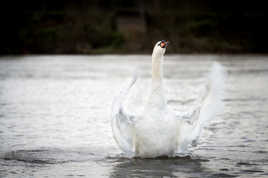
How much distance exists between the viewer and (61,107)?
14.4 m

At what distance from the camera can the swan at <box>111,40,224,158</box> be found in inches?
320

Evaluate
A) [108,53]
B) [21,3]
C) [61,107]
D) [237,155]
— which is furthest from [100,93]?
[21,3]

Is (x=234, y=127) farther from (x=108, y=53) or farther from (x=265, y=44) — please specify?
(x=265, y=44)

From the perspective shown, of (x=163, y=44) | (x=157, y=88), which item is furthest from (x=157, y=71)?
(x=163, y=44)

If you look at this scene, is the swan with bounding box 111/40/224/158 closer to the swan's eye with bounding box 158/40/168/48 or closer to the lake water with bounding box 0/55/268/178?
the swan's eye with bounding box 158/40/168/48

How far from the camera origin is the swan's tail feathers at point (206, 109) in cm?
826

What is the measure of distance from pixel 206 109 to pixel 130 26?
44.3 meters

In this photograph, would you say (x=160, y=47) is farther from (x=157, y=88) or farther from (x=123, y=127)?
(x=123, y=127)

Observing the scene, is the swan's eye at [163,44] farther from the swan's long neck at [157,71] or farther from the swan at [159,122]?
the swan's long neck at [157,71]

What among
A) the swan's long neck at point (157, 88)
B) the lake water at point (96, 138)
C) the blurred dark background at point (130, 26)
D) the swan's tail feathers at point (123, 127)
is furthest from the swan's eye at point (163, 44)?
the blurred dark background at point (130, 26)

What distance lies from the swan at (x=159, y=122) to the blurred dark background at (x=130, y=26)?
39521mm

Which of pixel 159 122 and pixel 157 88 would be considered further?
pixel 157 88

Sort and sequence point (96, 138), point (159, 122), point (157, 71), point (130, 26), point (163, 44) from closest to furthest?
point (159, 122), point (163, 44), point (157, 71), point (96, 138), point (130, 26)

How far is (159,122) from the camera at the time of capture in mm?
8094
